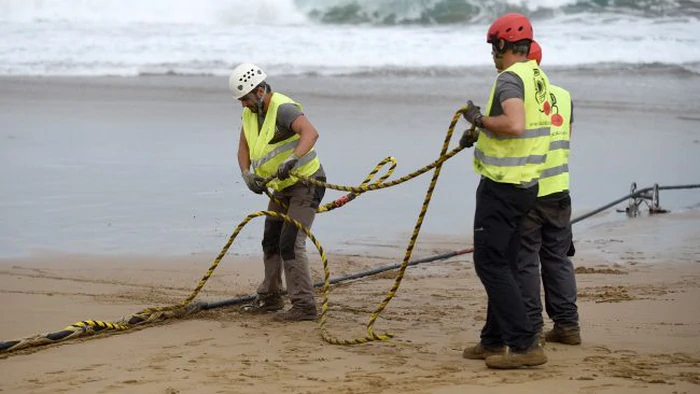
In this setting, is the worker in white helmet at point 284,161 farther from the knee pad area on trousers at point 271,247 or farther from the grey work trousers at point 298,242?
the knee pad area on trousers at point 271,247

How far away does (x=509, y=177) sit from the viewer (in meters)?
6.21

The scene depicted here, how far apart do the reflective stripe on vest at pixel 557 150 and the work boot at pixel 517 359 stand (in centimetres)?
93

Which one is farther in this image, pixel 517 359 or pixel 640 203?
pixel 640 203

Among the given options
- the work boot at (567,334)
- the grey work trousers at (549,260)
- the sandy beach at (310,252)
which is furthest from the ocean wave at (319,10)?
the work boot at (567,334)

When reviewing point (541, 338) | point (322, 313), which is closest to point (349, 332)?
point (322, 313)

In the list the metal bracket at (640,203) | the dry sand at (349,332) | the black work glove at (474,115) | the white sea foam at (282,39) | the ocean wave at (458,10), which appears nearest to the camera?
the dry sand at (349,332)

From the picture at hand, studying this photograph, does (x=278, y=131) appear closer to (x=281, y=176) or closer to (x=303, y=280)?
(x=281, y=176)

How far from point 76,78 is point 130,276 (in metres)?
14.3

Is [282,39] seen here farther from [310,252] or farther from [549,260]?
[549,260]

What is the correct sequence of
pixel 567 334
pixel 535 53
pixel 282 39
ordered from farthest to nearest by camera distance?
pixel 282 39
pixel 535 53
pixel 567 334

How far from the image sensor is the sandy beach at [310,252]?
627 cm

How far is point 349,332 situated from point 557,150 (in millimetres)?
1733

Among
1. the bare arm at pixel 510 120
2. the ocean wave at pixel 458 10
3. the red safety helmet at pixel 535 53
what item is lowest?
the bare arm at pixel 510 120

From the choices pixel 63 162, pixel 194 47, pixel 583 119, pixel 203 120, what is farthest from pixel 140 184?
pixel 194 47
